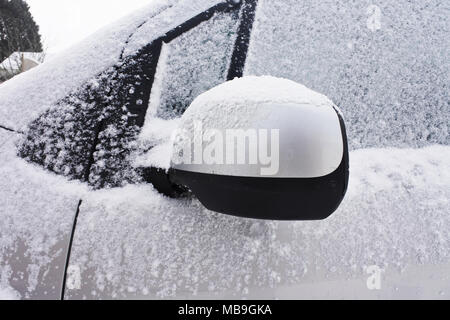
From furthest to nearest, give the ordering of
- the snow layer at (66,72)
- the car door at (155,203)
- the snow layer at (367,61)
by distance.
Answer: the snow layer at (367,61), the snow layer at (66,72), the car door at (155,203)

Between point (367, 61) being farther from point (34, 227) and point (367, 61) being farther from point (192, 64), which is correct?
point (34, 227)

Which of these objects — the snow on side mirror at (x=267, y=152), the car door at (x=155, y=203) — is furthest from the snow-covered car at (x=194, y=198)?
the snow on side mirror at (x=267, y=152)

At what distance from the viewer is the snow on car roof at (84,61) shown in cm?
109

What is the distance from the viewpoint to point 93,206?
1.00 metres

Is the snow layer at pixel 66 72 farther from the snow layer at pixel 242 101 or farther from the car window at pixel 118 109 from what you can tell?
the snow layer at pixel 242 101

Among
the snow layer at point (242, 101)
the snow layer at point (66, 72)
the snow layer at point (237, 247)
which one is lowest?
the snow layer at point (237, 247)

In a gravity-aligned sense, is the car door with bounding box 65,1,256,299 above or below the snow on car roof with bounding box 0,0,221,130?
below

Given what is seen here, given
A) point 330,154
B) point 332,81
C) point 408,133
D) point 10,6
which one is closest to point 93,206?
point 330,154

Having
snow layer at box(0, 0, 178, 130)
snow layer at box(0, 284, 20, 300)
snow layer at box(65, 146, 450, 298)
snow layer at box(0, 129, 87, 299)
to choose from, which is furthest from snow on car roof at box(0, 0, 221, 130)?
snow layer at box(0, 284, 20, 300)

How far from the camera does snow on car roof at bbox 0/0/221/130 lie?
1.09 m

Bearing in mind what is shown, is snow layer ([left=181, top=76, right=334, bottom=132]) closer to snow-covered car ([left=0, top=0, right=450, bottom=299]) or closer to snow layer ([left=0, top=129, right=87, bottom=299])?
snow-covered car ([left=0, top=0, right=450, bottom=299])

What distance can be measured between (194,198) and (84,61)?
0.54 metres

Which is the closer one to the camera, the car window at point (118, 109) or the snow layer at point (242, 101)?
the snow layer at point (242, 101)
